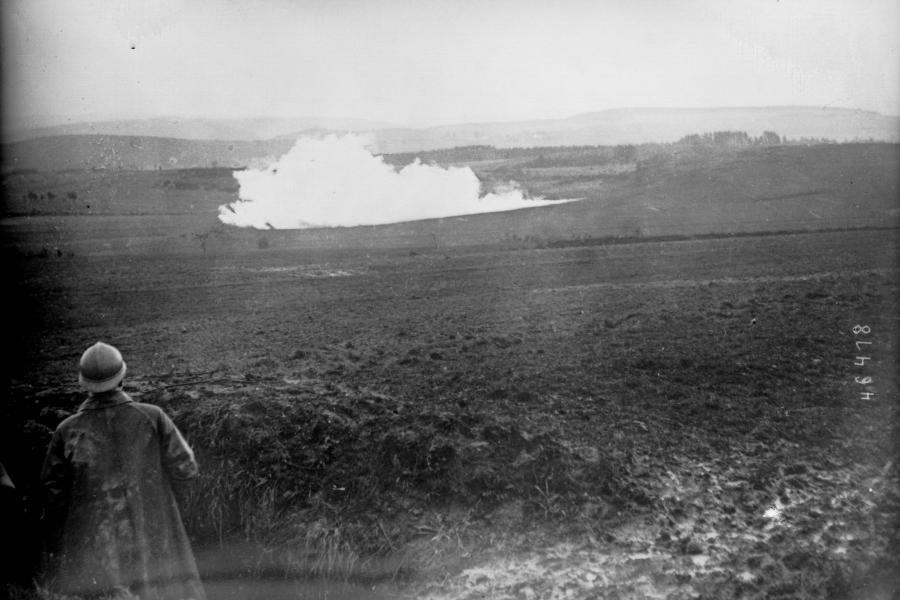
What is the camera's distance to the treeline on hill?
62.5 m

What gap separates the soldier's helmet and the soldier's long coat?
0.40 ft

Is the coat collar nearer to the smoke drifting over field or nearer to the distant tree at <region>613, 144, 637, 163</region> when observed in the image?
the smoke drifting over field

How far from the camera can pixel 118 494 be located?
4.13 m

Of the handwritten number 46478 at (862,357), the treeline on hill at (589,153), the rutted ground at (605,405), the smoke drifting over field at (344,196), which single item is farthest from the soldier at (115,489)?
the treeline on hill at (589,153)

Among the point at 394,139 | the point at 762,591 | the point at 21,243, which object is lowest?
the point at 762,591

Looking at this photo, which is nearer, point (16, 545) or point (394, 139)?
point (16, 545)

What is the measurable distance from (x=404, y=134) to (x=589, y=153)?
8263 cm

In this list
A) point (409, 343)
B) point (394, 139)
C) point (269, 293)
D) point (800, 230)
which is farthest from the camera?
point (394, 139)

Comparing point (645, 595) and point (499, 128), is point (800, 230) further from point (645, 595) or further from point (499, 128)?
point (499, 128)

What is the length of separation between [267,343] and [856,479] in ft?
32.2

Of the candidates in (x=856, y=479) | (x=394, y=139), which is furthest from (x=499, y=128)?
(x=856, y=479)

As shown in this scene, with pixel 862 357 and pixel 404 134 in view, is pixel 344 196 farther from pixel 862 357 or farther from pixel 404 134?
pixel 404 134

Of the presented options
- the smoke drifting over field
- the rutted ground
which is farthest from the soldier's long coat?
the smoke drifting over field

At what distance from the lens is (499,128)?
521 ft
